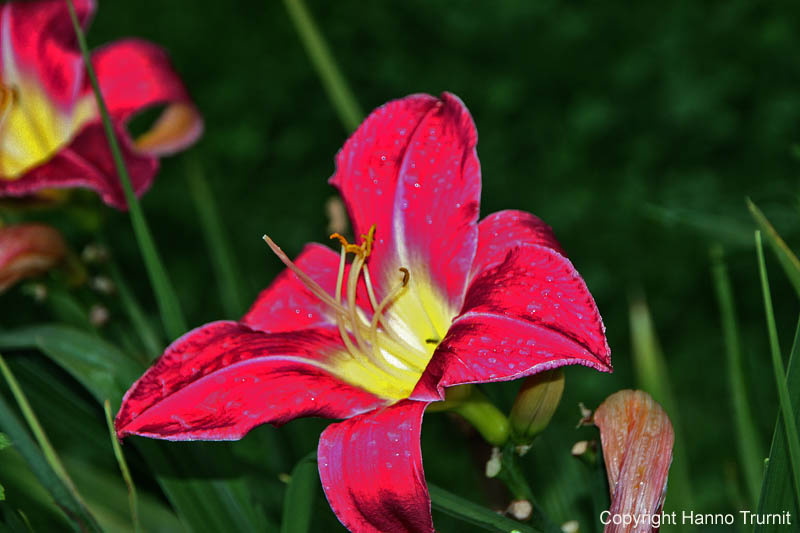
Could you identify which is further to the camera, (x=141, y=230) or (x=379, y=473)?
(x=141, y=230)

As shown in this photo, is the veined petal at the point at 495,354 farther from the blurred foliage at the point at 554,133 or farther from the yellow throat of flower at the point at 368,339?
the blurred foliage at the point at 554,133

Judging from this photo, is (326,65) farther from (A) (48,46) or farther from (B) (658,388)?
(B) (658,388)

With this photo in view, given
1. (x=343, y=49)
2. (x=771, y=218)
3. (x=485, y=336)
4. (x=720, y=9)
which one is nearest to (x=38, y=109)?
(x=485, y=336)

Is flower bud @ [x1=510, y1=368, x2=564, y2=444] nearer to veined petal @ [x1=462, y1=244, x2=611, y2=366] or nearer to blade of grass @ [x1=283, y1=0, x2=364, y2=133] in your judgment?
veined petal @ [x1=462, y1=244, x2=611, y2=366]

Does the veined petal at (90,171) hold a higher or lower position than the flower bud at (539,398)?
higher

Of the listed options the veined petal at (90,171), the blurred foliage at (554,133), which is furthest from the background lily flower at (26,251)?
the blurred foliage at (554,133)

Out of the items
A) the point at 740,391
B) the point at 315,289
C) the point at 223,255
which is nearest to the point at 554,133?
the point at 223,255
